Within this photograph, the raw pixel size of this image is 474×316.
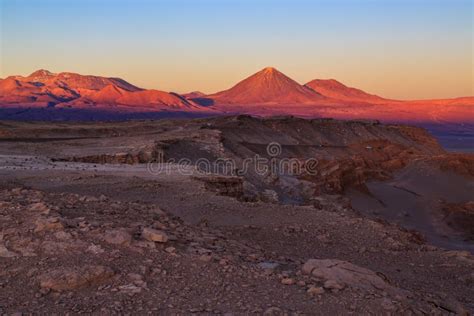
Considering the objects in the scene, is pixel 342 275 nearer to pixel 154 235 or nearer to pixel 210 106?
pixel 154 235

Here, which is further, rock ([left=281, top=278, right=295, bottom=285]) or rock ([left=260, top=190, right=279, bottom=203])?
rock ([left=260, top=190, right=279, bottom=203])

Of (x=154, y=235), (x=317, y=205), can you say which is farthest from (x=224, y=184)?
(x=154, y=235)

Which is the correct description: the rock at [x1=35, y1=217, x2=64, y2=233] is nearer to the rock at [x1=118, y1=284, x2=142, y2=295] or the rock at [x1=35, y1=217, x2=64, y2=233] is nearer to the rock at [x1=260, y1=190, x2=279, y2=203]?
the rock at [x1=118, y1=284, x2=142, y2=295]

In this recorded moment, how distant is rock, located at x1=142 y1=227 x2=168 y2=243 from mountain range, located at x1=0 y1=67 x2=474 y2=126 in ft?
229

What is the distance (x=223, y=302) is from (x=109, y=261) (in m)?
1.03

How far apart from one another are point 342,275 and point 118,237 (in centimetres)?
191

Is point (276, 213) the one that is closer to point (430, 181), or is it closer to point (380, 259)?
point (380, 259)

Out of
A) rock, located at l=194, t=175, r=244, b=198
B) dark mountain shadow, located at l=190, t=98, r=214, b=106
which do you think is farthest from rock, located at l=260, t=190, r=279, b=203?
dark mountain shadow, located at l=190, t=98, r=214, b=106

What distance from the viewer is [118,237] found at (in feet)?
15.6

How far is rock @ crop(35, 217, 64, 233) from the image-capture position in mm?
4855

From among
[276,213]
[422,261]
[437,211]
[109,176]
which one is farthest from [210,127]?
[422,261]

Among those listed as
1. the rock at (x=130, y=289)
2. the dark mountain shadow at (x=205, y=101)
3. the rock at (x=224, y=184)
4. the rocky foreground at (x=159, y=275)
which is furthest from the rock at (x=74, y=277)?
the dark mountain shadow at (x=205, y=101)

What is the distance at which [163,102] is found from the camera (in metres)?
86.4

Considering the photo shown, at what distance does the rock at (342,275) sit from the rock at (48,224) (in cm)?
218
